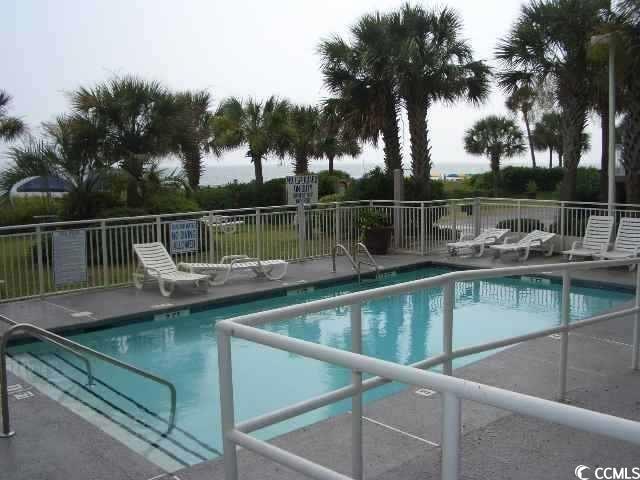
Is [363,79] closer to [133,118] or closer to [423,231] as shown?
[423,231]

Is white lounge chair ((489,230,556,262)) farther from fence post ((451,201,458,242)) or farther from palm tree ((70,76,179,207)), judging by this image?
palm tree ((70,76,179,207))

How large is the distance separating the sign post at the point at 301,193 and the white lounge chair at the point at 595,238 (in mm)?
5112

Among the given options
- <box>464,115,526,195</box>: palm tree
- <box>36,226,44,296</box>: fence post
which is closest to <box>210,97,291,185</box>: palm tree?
<box>36,226,44,296</box>: fence post

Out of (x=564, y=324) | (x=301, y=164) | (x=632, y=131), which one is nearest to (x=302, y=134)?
(x=301, y=164)

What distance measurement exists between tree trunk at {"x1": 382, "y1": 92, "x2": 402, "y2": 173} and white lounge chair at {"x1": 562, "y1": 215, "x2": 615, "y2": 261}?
685 cm

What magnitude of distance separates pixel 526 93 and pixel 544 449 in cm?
1489

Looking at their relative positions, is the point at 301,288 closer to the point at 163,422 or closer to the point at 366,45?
the point at 163,422

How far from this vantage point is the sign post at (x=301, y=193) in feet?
43.7

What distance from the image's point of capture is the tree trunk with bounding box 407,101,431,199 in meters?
18.5

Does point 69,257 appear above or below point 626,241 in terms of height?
above

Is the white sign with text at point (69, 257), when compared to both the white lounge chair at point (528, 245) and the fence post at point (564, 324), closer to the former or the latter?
the fence post at point (564, 324)

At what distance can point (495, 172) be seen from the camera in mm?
36344

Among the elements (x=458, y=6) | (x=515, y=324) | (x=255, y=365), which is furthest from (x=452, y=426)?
(x=458, y=6)

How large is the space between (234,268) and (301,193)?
2662mm
